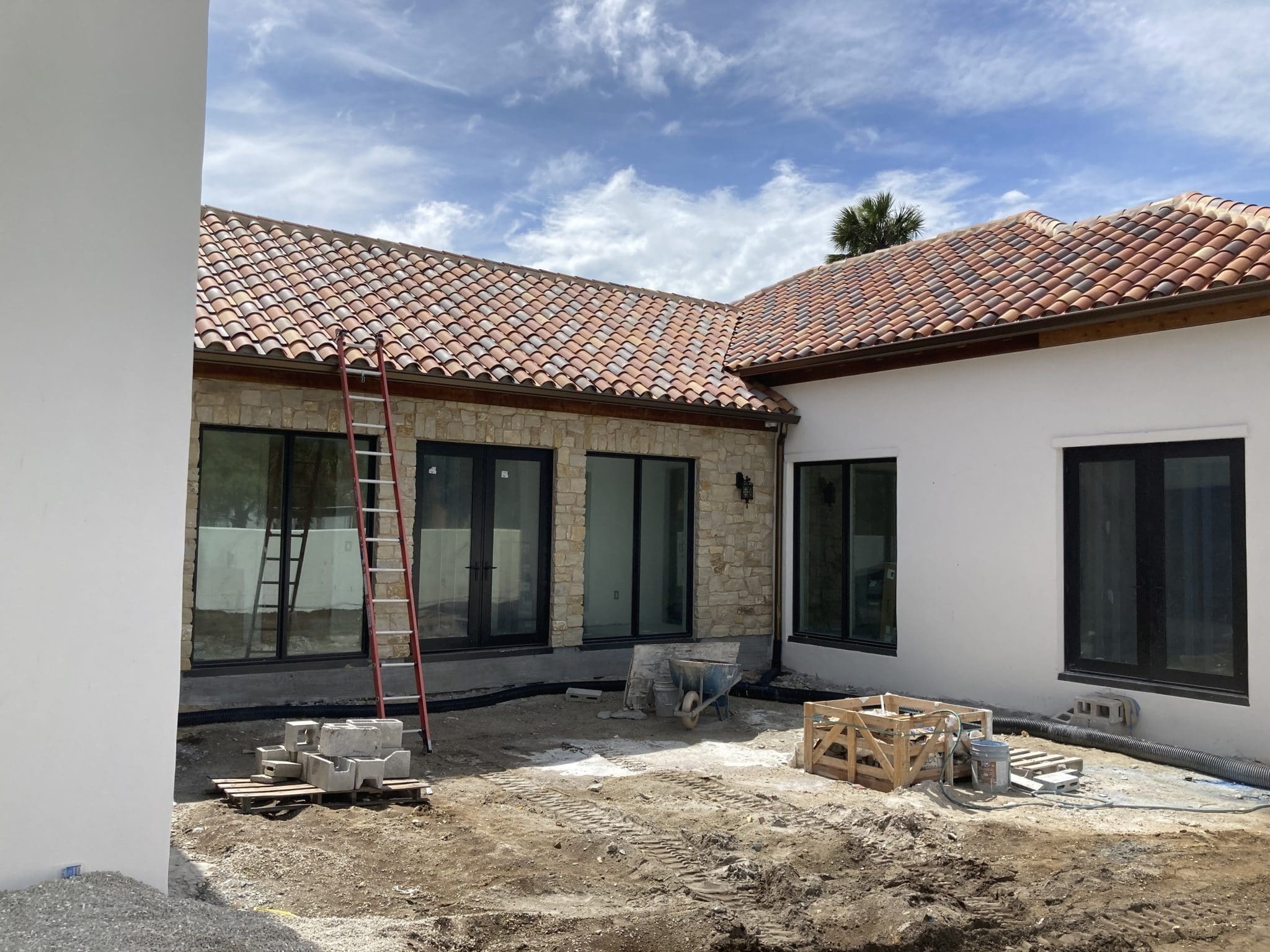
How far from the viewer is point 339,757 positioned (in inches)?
271

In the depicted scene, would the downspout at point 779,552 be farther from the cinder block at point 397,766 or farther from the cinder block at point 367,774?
the cinder block at point 367,774

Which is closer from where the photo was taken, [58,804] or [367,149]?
[58,804]

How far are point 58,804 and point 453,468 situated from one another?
22.4 feet

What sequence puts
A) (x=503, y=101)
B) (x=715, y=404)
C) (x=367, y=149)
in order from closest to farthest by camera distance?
(x=715, y=404)
(x=367, y=149)
(x=503, y=101)

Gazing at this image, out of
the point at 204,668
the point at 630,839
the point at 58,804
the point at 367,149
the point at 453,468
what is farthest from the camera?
the point at 367,149

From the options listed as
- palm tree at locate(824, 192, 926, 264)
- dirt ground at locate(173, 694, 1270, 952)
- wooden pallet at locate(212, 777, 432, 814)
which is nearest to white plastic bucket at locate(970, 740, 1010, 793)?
dirt ground at locate(173, 694, 1270, 952)

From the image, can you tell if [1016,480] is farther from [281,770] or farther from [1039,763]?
[281,770]

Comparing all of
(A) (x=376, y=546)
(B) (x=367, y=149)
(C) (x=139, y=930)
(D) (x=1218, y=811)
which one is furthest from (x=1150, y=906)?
(B) (x=367, y=149)

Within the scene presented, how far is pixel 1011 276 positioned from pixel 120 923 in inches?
429

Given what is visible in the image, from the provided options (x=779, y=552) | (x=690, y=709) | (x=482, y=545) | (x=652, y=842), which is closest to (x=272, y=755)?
(x=652, y=842)

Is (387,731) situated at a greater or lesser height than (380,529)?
lesser

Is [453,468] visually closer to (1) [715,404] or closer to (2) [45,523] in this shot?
(1) [715,404]

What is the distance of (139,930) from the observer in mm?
3783

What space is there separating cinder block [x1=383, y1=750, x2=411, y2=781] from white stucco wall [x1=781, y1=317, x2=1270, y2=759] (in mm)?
6353
